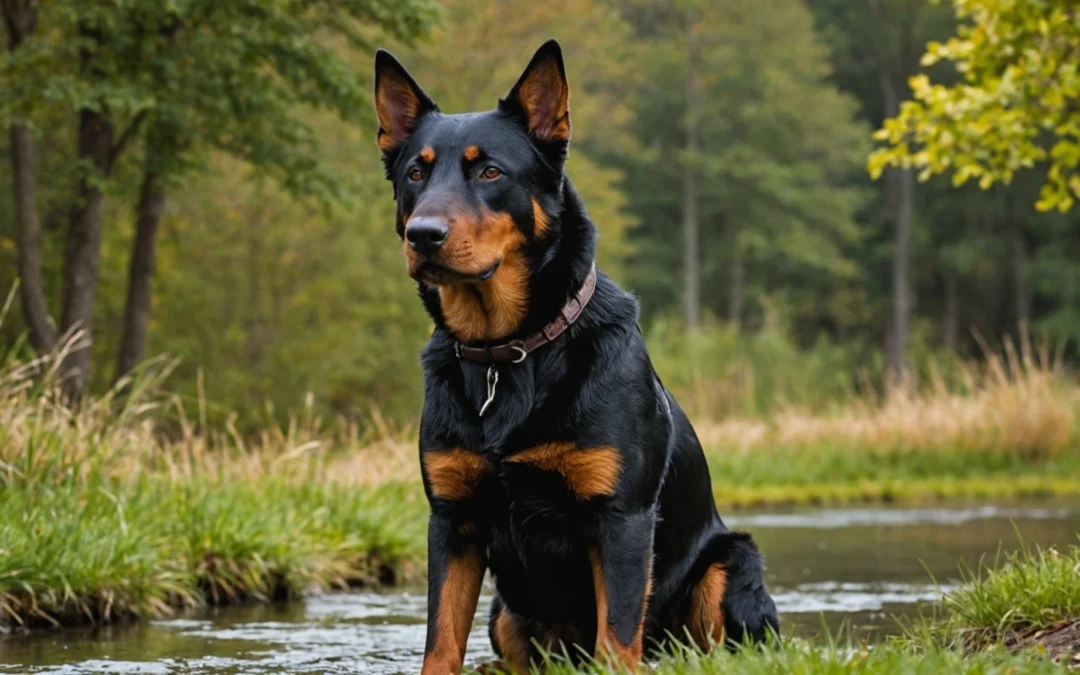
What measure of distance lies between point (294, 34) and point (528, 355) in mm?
9682

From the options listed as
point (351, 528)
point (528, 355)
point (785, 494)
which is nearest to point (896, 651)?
point (528, 355)

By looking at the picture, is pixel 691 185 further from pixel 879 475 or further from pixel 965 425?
pixel 879 475

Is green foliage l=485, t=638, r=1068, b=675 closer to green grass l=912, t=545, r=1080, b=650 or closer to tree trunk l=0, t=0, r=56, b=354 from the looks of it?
green grass l=912, t=545, r=1080, b=650

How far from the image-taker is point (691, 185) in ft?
136

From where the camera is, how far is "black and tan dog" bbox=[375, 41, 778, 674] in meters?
4.64

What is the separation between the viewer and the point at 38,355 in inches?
576

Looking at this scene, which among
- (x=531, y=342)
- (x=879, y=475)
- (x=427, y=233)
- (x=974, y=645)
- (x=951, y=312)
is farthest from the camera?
(x=951, y=312)

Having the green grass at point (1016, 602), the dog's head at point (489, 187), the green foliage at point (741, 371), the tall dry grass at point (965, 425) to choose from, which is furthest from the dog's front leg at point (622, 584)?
the green foliage at point (741, 371)

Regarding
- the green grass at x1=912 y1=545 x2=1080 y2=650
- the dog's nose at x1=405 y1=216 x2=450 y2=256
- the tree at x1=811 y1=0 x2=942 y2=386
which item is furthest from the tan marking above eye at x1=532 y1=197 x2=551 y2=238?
the tree at x1=811 y1=0 x2=942 y2=386

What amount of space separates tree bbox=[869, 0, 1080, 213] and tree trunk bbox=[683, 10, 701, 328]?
28081mm

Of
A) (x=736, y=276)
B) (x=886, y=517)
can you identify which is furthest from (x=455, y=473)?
(x=736, y=276)

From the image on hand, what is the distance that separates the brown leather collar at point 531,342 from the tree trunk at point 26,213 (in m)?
10.3

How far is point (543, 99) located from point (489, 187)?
16.8 inches

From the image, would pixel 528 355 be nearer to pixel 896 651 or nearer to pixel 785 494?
pixel 896 651
